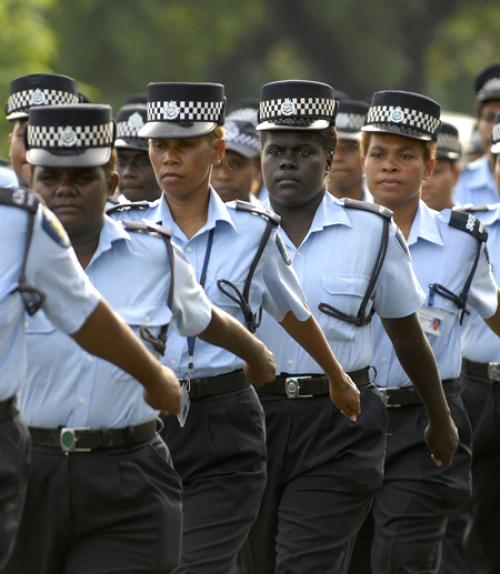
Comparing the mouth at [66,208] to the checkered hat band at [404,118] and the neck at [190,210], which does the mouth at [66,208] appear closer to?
the neck at [190,210]

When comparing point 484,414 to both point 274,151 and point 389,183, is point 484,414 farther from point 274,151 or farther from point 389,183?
point 274,151

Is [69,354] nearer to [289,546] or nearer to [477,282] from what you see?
[289,546]

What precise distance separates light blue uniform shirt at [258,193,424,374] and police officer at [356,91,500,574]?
0.56m

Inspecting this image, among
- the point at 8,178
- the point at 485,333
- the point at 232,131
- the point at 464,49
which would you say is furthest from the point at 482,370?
the point at 464,49

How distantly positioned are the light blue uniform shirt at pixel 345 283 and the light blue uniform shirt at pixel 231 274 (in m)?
0.49

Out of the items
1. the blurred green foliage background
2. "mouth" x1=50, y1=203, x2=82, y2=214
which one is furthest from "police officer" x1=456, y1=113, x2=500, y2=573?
the blurred green foliage background

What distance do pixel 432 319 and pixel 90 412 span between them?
2.83m

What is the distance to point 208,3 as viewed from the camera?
127 feet

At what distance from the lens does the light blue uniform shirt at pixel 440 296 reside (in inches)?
386

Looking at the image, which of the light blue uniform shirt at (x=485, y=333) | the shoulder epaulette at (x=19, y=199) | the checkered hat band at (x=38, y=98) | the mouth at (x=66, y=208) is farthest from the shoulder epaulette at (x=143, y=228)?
the checkered hat band at (x=38, y=98)

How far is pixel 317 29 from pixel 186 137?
32712mm

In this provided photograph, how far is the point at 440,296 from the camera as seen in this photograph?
9805 millimetres

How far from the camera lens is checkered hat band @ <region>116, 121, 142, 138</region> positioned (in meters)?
11.5

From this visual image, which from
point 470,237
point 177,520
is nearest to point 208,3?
point 470,237
